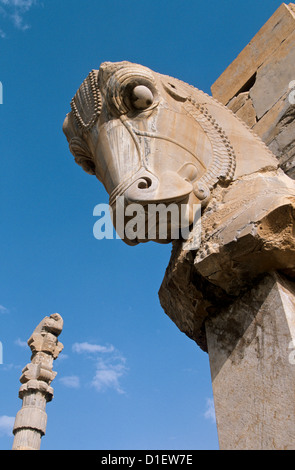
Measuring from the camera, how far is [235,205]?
2.53m

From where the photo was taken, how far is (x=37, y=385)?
438 inches

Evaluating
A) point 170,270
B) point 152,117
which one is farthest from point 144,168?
point 170,270

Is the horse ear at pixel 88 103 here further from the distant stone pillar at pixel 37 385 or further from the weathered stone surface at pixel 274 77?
the distant stone pillar at pixel 37 385

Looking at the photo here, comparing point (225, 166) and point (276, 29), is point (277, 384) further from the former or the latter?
point (276, 29)

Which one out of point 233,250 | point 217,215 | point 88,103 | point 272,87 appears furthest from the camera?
point 272,87

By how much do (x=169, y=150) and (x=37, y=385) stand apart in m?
9.56

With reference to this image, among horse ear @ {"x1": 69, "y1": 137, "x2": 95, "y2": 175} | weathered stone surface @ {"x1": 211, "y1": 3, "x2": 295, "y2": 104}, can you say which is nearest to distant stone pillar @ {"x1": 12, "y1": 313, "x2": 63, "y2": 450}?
weathered stone surface @ {"x1": 211, "y1": 3, "x2": 295, "y2": 104}

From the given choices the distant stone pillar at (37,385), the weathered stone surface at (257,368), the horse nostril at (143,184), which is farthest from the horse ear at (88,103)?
the distant stone pillar at (37,385)

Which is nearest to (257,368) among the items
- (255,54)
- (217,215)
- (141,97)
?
(217,215)

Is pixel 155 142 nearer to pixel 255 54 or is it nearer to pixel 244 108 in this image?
pixel 244 108

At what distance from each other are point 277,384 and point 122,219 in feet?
3.69

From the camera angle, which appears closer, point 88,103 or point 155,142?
point 155,142

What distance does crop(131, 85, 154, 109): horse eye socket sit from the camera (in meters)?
2.81

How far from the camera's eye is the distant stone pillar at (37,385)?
10398 millimetres
